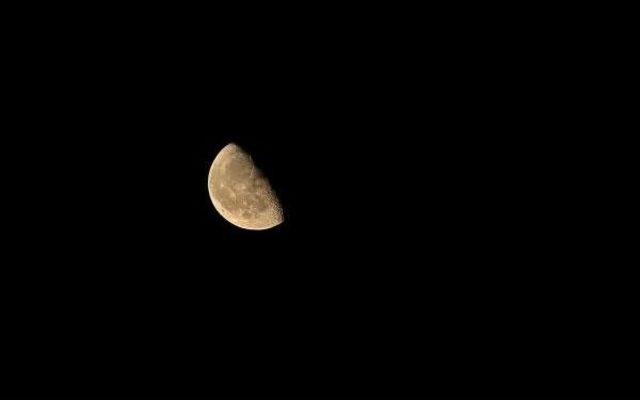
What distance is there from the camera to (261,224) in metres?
2.02

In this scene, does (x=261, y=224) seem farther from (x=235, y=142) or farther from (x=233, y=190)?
(x=235, y=142)

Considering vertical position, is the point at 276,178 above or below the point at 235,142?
below

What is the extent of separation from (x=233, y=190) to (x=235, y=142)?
1.04 feet

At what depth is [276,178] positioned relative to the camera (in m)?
1.91

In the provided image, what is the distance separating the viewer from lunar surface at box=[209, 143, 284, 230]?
185 cm

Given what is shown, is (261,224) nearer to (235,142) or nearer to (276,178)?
(276,178)

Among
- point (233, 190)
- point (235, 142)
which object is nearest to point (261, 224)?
point (233, 190)

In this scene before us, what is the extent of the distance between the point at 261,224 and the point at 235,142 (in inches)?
21.2

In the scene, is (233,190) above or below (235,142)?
below

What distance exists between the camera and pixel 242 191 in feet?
6.07

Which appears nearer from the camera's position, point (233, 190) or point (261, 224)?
point (233, 190)

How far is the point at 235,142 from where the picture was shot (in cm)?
197

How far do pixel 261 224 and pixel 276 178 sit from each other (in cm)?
33

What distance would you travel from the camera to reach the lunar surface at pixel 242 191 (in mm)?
1852
